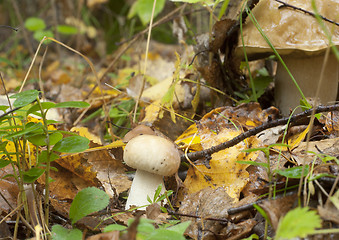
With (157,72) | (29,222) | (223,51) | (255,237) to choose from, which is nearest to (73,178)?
(29,222)

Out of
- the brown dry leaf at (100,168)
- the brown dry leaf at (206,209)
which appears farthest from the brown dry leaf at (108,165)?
the brown dry leaf at (206,209)

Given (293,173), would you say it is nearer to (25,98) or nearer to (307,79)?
(25,98)

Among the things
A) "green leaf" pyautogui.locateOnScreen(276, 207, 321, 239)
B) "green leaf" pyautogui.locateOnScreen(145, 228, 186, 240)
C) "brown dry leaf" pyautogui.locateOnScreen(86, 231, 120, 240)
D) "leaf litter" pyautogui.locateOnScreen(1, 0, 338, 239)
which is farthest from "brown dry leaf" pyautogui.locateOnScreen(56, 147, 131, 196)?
"green leaf" pyautogui.locateOnScreen(276, 207, 321, 239)

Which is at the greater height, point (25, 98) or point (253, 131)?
point (25, 98)

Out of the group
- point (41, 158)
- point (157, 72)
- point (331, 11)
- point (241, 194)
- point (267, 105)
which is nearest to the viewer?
point (41, 158)

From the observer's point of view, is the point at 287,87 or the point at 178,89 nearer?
the point at 287,87

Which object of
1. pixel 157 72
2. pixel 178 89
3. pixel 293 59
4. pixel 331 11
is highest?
pixel 331 11

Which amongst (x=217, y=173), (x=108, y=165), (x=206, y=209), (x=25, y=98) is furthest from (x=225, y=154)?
(x=25, y=98)

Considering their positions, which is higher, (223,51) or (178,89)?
(223,51)

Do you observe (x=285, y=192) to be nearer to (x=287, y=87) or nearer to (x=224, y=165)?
(x=224, y=165)
